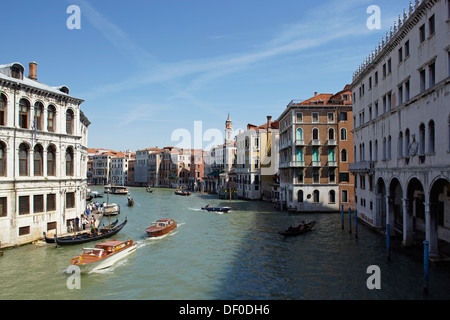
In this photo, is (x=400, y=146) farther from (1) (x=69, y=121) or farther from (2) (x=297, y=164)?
(1) (x=69, y=121)

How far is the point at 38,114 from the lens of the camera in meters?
22.1

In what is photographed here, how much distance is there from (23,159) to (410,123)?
22789mm

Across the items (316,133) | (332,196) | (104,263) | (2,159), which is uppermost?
(316,133)

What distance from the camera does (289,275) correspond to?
16312mm

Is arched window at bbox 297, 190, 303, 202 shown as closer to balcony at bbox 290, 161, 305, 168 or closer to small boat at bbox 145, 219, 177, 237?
balcony at bbox 290, 161, 305, 168

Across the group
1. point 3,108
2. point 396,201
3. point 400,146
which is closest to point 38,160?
point 3,108

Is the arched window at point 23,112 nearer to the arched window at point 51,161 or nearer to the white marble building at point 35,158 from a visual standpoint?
the white marble building at point 35,158

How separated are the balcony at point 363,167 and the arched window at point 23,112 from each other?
78.2 feet

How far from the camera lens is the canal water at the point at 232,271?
45.8 feet

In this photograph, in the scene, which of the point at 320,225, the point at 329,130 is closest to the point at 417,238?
the point at 320,225

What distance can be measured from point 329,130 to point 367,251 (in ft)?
65.7

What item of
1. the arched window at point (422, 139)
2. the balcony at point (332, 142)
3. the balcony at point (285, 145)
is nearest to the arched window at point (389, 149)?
the arched window at point (422, 139)
